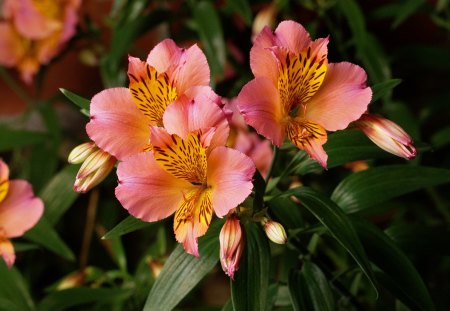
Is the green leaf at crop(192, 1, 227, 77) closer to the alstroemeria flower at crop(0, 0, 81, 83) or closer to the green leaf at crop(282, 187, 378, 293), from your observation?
the alstroemeria flower at crop(0, 0, 81, 83)

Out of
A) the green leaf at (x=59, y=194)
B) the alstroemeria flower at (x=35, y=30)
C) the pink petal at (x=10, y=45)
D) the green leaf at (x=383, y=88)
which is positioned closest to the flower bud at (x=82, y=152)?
the green leaf at (x=383, y=88)

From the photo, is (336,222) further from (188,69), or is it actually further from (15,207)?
(15,207)

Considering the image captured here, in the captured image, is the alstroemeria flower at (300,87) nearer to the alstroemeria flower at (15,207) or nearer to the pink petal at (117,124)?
the pink petal at (117,124)

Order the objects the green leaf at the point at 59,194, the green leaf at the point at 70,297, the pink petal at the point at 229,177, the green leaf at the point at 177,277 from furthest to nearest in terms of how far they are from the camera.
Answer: the green leaf at the point at 59,194 < the green leaf at the point at 70,297 < the green leaf at the point at 177,277 < the pink petal at the point at 229,177

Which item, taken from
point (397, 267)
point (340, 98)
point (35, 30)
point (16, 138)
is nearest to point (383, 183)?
point (397, 267)

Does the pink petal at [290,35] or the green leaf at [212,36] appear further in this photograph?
the green leaf at [212,36]

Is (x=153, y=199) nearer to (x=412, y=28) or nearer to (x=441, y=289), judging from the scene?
(x=441, y=289)
